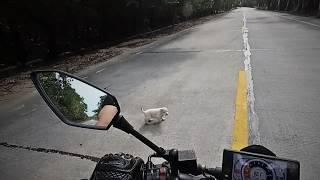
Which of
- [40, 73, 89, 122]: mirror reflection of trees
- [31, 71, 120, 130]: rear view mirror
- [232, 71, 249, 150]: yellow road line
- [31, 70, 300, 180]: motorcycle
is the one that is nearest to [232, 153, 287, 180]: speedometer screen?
[31, 70, 300, 180]: motorcycle

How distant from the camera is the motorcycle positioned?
162 centimetres

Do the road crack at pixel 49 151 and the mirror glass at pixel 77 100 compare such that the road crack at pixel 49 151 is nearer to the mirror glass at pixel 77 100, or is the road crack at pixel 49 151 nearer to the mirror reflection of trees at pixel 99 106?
the mirror glass at pixel 77 100

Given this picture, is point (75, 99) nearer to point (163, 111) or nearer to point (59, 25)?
point (163, 111)

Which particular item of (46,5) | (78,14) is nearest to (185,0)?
(78,14)

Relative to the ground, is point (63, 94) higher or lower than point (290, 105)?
higher

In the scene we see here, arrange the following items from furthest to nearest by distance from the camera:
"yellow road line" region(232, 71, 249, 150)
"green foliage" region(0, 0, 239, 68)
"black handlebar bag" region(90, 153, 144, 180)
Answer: "green foliage" region(0, 0, 239, 68) → "yellow road line" region(232, 71, 249, 150) → "black handlebar bag" region(90, 153, 144, 180)

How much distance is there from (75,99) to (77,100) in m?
0.02

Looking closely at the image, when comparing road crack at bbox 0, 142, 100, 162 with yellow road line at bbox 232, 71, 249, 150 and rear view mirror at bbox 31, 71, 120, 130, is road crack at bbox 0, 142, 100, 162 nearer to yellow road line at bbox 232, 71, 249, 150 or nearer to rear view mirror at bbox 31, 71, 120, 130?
yellow road line at bbox 232, 71, 249, 150

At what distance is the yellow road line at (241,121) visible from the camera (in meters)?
4.95

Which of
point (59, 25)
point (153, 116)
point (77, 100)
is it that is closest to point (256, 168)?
point (77, 100)

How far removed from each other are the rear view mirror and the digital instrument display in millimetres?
576

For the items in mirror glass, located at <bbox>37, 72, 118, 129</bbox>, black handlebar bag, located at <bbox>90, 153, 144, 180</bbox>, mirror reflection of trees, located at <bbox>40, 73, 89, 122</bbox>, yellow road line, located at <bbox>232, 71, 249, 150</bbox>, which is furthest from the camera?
yellow road line, located at <bbox>232, 71, 249, 150</bbox>

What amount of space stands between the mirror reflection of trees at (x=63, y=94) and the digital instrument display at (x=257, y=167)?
79 centimetres

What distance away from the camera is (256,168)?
5.45 ft
